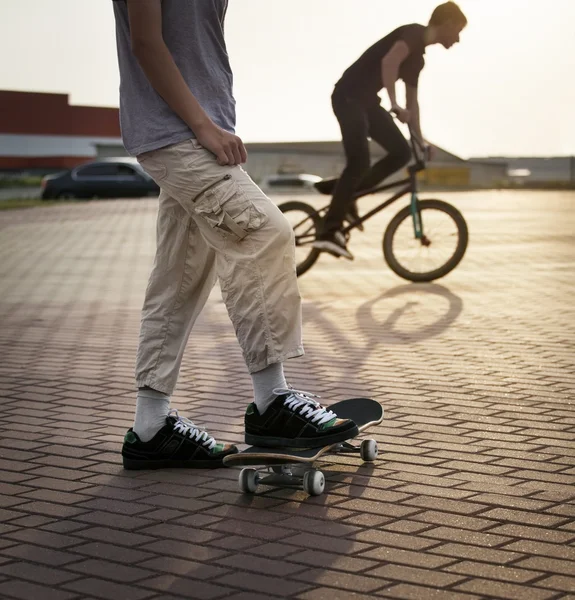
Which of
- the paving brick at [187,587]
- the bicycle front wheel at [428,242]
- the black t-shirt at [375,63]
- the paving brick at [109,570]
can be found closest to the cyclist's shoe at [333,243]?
the bicycle front wheel at [428,242]

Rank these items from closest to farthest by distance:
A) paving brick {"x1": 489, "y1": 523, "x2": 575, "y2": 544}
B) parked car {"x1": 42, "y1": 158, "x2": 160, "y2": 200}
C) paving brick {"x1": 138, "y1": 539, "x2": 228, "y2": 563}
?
1. paving brick {"x1": 138, "y1": 539, "x2": 228, "y2": 563}
2. paving brick {"x1": 489, "y1": 523, "x2": 575, "y2": 544}
3. parked car {"x1": 42, "y1": 158, "x2": 160, "y2": 200}

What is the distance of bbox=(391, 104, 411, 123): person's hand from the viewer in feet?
33.6

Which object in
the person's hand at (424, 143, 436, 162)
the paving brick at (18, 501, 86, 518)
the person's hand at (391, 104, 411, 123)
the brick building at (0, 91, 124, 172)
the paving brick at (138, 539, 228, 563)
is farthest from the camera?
the brick building at (0, 91, 124, 172)

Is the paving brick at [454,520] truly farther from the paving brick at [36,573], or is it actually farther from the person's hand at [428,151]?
the person's hand at [428,151]

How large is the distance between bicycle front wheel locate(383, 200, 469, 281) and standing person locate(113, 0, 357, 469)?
6.76 metres

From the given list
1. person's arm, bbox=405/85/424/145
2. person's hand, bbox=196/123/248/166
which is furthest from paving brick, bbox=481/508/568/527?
person's arm, bbox=405/85/424/145

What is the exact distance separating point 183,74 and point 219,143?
29 cm

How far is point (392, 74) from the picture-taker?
9930mm

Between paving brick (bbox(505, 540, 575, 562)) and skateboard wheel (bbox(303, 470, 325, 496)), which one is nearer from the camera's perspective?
paving brick (bbox(505, 540, 575, 562))

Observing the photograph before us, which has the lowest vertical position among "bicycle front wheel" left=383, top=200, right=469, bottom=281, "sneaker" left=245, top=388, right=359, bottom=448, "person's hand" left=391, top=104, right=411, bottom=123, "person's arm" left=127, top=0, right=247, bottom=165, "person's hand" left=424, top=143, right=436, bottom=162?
"bicycle front wheel" left=383, top=200, right=469, bottom=281

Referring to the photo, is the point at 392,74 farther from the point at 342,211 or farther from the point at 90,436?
the point at 90,436

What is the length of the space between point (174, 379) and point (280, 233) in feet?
2.43

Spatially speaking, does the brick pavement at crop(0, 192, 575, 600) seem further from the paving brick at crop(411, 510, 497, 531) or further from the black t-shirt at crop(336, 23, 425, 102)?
the black t-shirt at crop(336, 23, 425, 102)

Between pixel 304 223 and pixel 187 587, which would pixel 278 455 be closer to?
pixel 187 587
